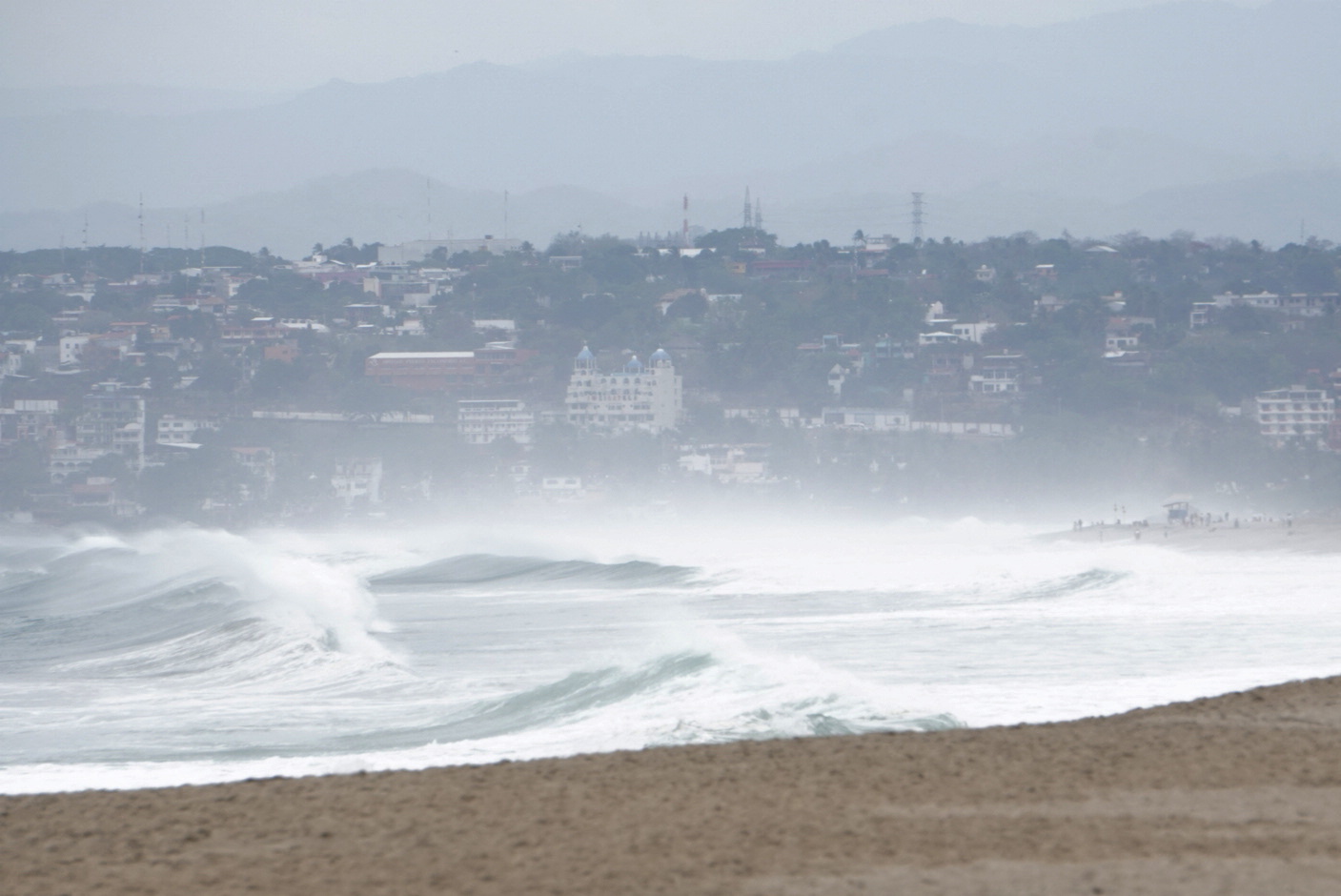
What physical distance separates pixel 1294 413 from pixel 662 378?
108 feet

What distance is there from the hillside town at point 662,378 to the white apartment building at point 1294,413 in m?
0.14

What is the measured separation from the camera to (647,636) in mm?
20172

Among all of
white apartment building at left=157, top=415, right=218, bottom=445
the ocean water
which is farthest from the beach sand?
white apartment building at left=157, top=415, right=218, bottom=445

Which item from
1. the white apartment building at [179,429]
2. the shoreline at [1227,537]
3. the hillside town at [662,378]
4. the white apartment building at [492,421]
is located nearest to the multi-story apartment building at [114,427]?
the hillside town at [662,378]

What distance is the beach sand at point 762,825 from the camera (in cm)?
598

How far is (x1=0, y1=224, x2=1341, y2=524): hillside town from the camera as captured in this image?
7844 centimetres

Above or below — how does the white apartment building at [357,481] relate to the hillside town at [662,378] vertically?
below

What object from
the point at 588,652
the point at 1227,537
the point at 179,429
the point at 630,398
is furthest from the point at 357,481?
the point at 588,652

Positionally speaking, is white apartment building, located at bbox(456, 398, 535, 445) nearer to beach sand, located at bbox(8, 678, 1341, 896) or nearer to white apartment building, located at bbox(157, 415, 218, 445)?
white apartment building, located at bbox(157, 415, 218, 445)

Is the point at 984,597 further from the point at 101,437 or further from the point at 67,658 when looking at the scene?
the point at 101,437

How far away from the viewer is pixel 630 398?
88.8 meters

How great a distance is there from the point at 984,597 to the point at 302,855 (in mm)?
21604

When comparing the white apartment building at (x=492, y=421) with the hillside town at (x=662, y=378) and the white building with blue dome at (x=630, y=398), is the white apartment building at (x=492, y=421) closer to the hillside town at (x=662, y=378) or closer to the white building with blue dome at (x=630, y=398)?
the hillside town at (x=662, y=378)

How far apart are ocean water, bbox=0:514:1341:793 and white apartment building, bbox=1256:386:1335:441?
43.4 m
